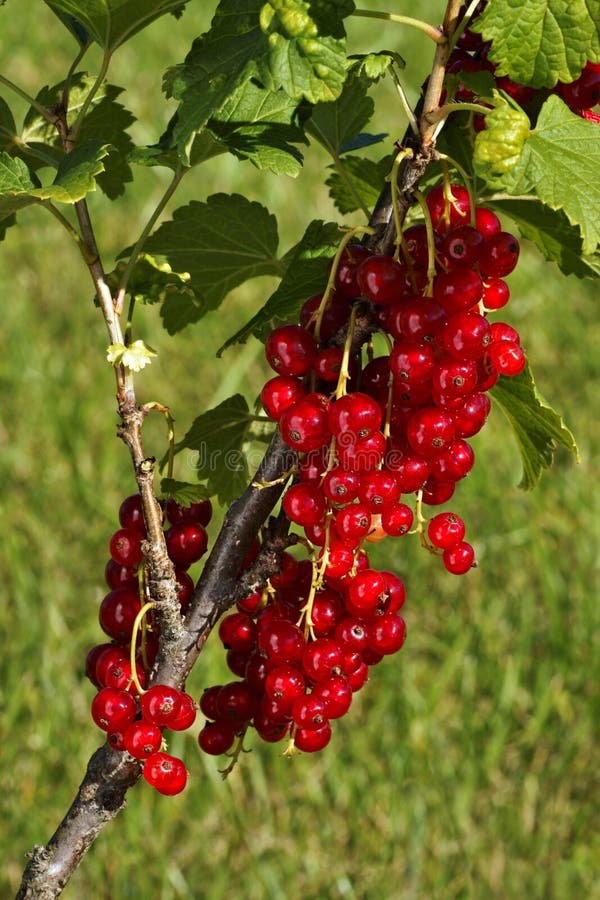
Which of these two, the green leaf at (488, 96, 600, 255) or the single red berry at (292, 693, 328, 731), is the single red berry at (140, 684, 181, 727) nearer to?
the single red berry at (292, 693, 328, 731)

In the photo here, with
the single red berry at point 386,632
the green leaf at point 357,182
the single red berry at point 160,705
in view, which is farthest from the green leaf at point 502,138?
the single red berry at point 160,705

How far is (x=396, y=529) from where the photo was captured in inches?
44.4

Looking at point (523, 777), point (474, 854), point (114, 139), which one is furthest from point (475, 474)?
point (114, 139)

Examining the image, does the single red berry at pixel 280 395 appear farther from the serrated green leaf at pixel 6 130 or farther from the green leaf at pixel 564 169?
the serrated green leaf at pixel 6 130

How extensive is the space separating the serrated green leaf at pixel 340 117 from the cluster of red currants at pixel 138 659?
46 centimetres

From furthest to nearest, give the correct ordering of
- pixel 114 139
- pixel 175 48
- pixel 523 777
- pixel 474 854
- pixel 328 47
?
pixel 175 48
pixel 523 777
pixel 474 854
pixel 114 139
pixel 328 47

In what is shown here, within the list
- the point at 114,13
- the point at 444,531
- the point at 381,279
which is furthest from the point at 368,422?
the point at 114,13

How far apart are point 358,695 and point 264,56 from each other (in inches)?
92.6

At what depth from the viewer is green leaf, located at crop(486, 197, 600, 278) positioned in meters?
1.21

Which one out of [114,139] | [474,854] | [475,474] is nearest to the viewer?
[114,139]

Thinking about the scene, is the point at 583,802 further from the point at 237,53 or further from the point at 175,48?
the point at 175,48

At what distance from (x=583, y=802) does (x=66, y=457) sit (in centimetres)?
189

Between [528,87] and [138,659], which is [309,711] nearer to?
[138,659]

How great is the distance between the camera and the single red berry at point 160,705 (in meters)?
1.14
